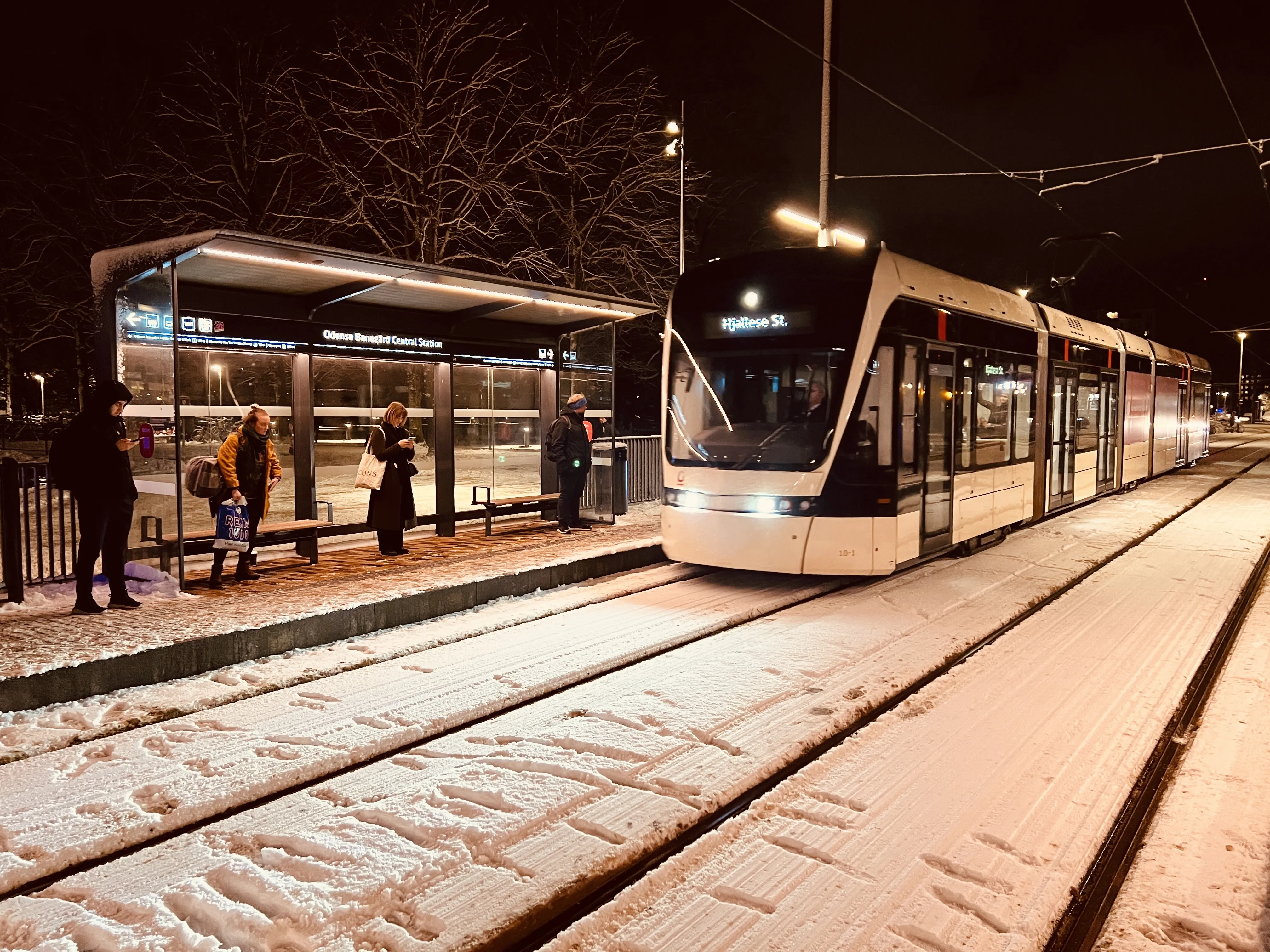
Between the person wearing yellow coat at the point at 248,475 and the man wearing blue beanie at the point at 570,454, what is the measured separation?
383 cm

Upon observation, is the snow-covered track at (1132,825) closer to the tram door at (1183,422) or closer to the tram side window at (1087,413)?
the tram side window at (1087,413)

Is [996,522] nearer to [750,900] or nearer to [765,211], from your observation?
[750,900]

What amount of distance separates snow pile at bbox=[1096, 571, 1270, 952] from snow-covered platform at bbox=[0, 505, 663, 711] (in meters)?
5.75

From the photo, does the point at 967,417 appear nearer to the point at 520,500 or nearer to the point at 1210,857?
the point at 520,500

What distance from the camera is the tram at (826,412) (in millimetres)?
8602

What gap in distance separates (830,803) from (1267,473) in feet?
90.7

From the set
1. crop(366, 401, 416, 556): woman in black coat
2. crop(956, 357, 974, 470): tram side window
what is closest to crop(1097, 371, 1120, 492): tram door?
crop(956, 357, 974, 470): tram side window

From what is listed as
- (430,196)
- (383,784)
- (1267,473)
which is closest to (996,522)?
(383,784)

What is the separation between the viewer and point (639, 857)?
3.74 metres

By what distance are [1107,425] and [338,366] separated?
13274 millimetres

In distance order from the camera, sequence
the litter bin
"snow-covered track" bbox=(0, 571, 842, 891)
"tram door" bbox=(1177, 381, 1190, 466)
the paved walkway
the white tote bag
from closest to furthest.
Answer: "snow-covered track" bbox=(0, 571, 842, 891)
the paved walkway
the white tote bag
the litter bin
"tram door" bbox=(1177, 381, 1190, 466)

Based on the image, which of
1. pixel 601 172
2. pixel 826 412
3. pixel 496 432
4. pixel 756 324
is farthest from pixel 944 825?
pixel 601 172

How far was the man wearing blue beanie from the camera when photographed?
1203 cm

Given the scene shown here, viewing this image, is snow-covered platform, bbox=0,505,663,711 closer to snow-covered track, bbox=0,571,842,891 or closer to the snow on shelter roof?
snow-covered track, bbox=0,571,842,891
